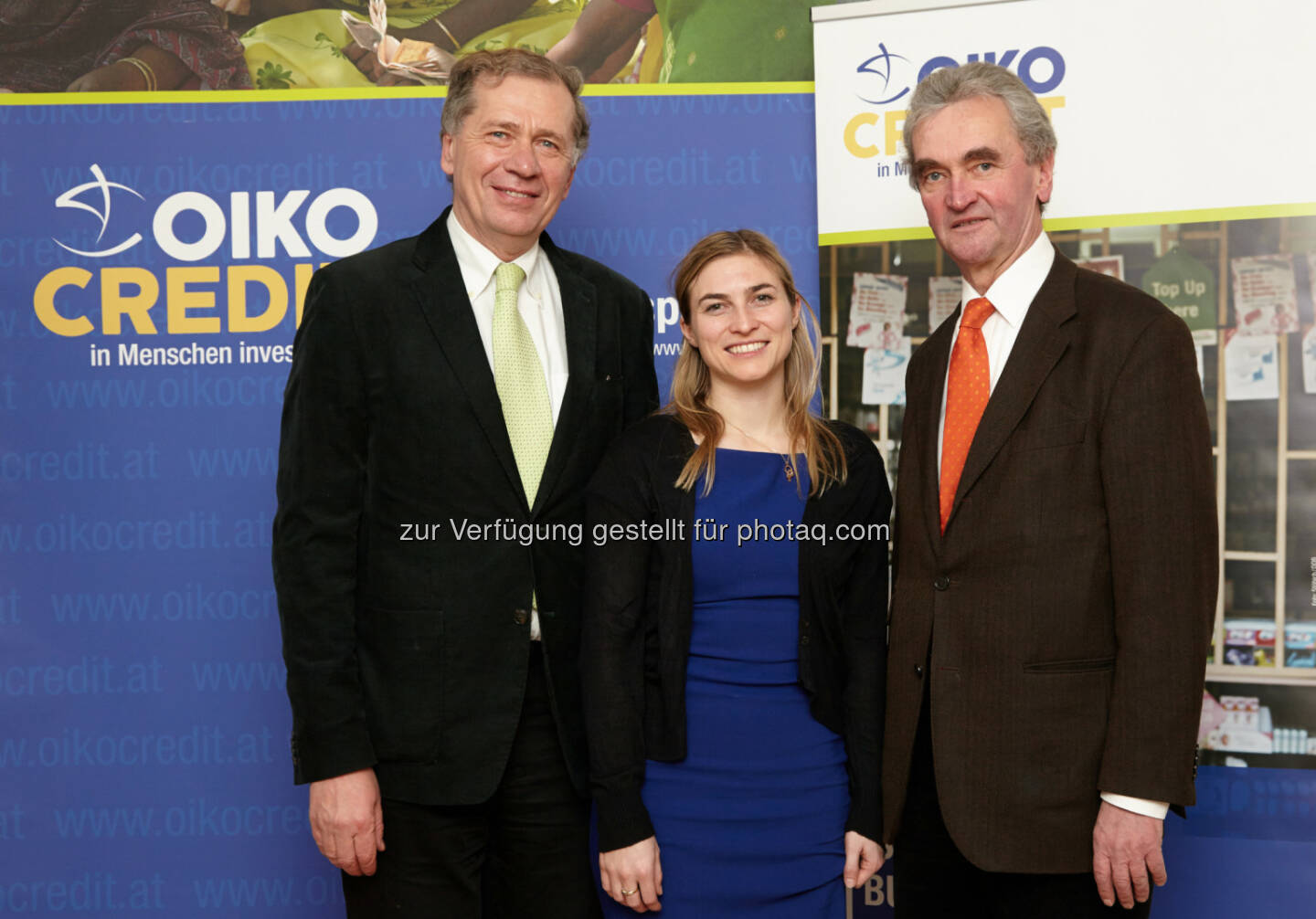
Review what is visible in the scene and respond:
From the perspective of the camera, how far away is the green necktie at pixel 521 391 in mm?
1831

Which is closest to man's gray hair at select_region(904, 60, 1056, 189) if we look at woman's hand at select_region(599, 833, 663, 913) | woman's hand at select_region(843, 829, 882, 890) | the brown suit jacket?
the brown suit jacket

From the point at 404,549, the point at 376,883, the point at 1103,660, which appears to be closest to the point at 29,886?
the point at 376,883

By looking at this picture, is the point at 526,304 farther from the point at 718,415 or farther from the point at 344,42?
the point at 344,42

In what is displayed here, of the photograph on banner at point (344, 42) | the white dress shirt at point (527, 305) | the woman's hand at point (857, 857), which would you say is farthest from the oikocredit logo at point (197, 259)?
the woman's hand at point (857, 857)

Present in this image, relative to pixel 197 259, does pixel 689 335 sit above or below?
below

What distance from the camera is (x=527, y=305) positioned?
1944mm

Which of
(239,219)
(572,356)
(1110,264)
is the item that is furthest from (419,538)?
(1110,264)

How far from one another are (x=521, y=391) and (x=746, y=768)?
78 cm

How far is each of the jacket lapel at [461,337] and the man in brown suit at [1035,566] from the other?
0.74 meters

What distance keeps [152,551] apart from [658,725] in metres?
1.82

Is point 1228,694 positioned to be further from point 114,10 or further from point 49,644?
point 114,10

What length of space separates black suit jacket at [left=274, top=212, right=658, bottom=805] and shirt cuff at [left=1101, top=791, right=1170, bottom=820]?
89 centimetres

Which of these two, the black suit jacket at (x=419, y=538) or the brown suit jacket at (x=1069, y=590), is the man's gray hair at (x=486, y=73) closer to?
the black suit jacket at (x=419, y=538)

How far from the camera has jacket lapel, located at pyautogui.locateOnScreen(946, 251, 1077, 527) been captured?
160 cm
